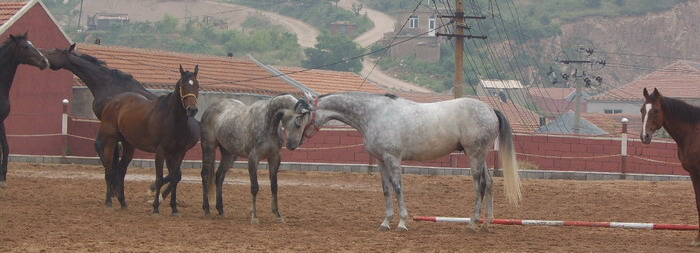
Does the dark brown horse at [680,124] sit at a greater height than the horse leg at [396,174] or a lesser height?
greater

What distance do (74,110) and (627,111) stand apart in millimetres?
56238

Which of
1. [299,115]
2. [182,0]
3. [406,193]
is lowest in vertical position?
[406,193]

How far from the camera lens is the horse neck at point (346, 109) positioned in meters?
14.5

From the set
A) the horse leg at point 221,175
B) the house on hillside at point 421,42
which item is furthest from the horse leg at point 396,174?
the house on hillside at point 421,42

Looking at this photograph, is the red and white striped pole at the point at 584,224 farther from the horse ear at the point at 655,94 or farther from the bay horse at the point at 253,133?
the bay horse at the point at 253,133

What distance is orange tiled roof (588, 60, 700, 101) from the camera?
7325 cm

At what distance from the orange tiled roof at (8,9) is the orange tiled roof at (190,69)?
5752 mm

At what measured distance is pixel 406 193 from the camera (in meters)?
20.7

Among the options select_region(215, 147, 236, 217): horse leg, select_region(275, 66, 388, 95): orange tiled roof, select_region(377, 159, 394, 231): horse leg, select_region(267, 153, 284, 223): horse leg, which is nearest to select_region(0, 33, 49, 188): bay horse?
select_region(215, 147, 236, 217): horse leg

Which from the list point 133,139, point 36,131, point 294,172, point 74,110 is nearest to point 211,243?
point 133,139

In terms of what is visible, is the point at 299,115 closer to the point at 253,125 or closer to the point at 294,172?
the point at 253,125

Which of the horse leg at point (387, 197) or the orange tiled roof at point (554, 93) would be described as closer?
the horse leg at point (387, 197)

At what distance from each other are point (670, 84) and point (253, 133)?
211ft

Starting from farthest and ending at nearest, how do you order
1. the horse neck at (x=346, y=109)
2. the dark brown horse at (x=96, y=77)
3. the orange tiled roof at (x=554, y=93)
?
the orange tiled roof at (x=554, y=93) → the dark brown horse at (x=96, y=77) → the horse neck at (x=346, y=109)
